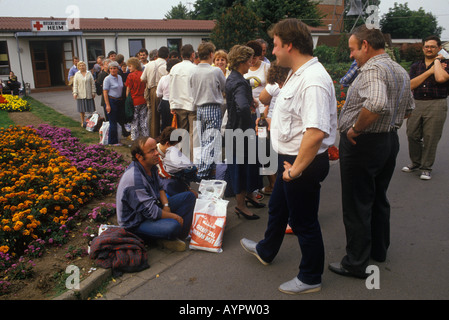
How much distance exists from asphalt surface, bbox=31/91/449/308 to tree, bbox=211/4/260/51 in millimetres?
15576

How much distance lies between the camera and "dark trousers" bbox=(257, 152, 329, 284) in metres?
Answer: 2.86

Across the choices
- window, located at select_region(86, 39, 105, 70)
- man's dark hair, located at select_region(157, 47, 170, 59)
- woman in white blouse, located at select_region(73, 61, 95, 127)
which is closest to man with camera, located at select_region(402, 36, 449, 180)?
man's dark hair, located at select_region(157, 47, 170, 59)

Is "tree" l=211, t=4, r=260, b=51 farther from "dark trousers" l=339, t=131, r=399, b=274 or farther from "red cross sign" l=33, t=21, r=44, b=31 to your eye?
"dark trousers" l=339, t=131, r=399, b=274

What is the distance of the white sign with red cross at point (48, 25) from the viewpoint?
74.0 ft

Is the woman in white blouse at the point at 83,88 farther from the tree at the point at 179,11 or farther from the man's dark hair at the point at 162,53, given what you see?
the tree at the point at 179,11

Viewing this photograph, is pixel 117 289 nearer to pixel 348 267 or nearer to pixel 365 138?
pixel 348 267

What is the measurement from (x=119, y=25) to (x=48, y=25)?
19.7 feet

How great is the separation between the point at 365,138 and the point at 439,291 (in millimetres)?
1420

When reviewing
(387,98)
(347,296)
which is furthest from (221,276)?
(387,98)

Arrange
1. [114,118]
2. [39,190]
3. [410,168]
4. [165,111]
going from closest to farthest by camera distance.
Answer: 1. [39,190]
2. [410,168]
3. [165,111]
4. [114,118]

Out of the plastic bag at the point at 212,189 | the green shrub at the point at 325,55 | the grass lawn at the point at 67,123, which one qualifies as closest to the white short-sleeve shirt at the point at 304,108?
the plastic bag at the point at 212,189

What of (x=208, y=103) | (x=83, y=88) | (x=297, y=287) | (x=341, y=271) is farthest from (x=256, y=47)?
(x=83, y=88)

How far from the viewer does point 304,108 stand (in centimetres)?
270

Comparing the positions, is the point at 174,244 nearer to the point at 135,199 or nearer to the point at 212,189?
the point at 135,199
